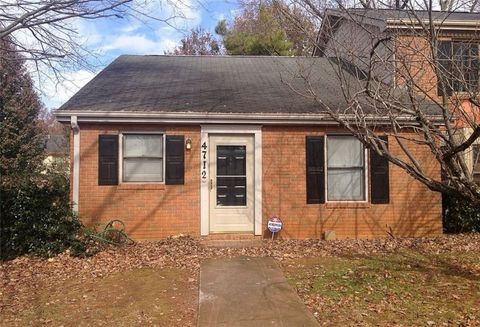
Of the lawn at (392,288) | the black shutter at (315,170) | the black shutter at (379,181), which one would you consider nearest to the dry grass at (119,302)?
the lawn at (392,288)

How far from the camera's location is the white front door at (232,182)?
10.5 meters

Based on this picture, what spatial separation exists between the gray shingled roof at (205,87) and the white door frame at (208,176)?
1.36ft

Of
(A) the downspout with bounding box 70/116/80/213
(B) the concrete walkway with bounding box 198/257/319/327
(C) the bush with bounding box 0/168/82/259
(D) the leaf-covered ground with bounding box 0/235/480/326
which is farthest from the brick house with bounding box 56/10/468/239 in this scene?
(B) the concrete walkway with bounding box 198/257/319/327

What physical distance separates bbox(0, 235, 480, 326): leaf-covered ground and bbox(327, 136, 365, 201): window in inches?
52.9

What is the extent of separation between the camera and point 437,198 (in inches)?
430

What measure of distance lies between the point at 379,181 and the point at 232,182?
329cm

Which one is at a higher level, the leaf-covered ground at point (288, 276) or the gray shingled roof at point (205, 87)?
the gray shingled roof at point (205, 87)

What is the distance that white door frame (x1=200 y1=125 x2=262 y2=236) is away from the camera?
410 inches

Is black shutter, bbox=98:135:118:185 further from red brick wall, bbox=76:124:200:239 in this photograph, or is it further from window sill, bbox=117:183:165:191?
window sill, bbox=117:183:165:191

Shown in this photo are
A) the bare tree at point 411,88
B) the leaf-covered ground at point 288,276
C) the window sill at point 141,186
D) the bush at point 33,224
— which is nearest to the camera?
the leaf-covered ground at point 288,276

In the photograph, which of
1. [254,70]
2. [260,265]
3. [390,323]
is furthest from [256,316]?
[254,70]

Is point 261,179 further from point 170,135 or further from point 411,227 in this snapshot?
point 411,227

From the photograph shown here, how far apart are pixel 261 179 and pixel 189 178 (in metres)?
1.57

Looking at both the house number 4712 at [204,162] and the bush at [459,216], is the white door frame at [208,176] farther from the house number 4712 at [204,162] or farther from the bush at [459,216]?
the bush at [459,216]
